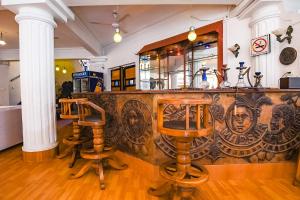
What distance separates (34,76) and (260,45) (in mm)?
3886

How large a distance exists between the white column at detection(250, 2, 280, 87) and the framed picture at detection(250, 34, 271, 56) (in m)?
0.08

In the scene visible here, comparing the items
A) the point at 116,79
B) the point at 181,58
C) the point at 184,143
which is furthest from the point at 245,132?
the point at 116,79

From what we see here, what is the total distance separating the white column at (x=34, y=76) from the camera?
2.81 m

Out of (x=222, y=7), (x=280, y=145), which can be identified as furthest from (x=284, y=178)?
(x=222, y=7)

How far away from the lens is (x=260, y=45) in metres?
3.23

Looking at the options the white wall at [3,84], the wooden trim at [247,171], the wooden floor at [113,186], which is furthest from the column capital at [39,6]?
the white wall at [3,84]

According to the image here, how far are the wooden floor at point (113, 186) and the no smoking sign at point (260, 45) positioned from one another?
6.99 feet

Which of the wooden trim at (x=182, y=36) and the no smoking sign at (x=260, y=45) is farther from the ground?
the wooden trim at (x=182, y=36)

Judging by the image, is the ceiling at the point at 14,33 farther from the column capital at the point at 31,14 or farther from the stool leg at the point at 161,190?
the stool leg at the point at 161,190

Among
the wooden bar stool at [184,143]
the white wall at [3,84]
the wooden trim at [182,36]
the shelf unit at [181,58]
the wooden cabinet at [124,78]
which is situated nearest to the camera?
the wooden bar stool at [184,143]

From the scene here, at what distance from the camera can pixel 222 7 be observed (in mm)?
3846

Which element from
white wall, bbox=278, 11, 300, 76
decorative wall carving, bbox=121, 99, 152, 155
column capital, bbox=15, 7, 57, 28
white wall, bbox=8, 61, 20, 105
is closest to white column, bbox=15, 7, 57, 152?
column capital, bbox=15, 7, 57, 28

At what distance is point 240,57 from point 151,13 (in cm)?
254

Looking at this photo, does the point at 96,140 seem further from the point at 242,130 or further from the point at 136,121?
the point at 242,130
